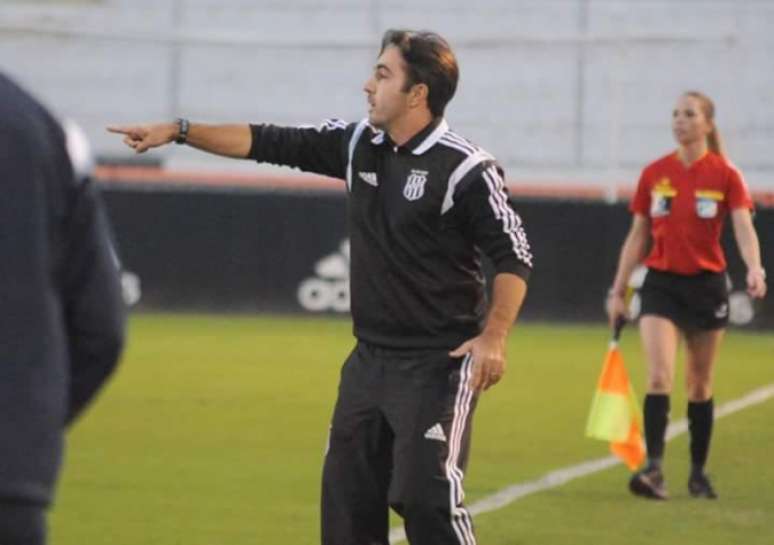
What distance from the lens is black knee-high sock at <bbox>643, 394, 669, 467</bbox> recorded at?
10602 mm

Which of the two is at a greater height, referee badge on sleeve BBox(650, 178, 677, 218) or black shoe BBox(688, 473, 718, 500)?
referee badge on sleeve BBox(650, 178, 677, 218)

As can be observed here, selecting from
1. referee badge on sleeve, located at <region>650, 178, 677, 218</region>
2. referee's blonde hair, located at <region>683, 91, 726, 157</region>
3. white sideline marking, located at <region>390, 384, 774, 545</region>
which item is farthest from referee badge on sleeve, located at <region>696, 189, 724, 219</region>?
white sideline marking, located at <region>390, 384, 774, 545</region>

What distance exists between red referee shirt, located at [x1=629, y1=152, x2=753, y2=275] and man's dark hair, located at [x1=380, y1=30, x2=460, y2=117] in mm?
4032

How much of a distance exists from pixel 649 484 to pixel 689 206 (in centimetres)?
142

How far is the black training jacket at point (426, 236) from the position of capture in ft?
21.7

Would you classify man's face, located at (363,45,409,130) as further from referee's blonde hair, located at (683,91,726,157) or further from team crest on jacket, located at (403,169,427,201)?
referee's blonde hair, located at (683,91,726,157)

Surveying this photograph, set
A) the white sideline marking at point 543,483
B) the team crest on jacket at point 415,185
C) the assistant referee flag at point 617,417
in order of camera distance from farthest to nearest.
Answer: the assistant referee flag at point 617,417 < the white sideline marking at point 543,483 < the team crest on jacket at point 415,185

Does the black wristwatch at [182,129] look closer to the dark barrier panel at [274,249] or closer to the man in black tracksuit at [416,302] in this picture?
the man in black tracksuit at [416,302]

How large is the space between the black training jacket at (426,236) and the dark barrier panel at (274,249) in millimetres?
14064

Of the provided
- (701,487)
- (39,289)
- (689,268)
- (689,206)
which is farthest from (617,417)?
(39,289)

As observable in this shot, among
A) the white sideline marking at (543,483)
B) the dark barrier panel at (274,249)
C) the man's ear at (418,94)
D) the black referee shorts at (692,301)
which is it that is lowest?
Answer: the dark barrier panel at (274,249)

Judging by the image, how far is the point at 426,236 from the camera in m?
6.66

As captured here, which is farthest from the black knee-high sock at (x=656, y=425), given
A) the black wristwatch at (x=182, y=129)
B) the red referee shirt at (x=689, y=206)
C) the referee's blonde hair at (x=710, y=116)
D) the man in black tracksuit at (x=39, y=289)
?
the man in black tracksuit at (x=39, y=289)

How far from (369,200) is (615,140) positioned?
56.4 feet
